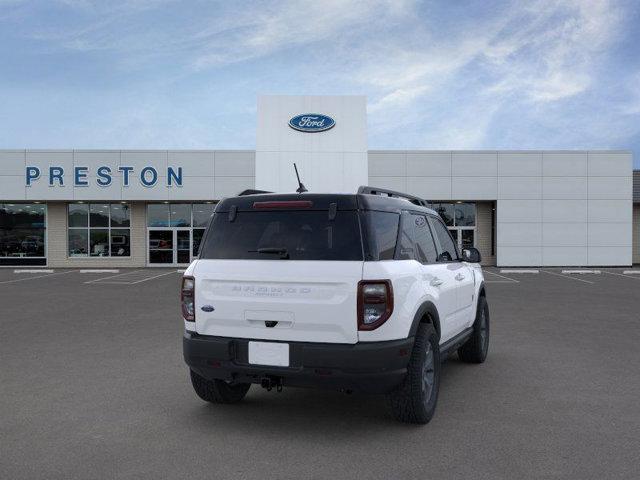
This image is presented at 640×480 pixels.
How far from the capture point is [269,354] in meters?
4.17

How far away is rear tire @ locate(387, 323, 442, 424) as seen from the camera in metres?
4.33

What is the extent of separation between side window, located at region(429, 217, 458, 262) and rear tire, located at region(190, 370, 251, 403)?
2.31 m

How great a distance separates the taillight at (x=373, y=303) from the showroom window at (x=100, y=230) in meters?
26.7

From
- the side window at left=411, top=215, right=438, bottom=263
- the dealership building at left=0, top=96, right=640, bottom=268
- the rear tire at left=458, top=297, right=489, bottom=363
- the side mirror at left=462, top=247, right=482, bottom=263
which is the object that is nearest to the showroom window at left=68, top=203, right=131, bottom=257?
the dealership building at left=0, top=96, right=640, bottom=268

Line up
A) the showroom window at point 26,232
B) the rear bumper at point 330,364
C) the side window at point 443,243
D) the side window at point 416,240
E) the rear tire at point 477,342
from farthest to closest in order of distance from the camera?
the showroom window at point 26,232 → the rear tire at point 477,342 → the side window at point 443,243 → the side window at point 416,240 → the rear bumper at point 330,364

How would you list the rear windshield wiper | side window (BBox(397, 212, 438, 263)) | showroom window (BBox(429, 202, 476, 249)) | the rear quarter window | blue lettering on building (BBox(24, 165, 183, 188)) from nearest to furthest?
1. the rear quarter window
2. the rear windshield wiper
3. side window (BBox(397, 212, 438, 263))
4. blue lettering on building (BBox(24, 165, 183, 188))
5. showroom window (BBox(429, 202, 476, 249))

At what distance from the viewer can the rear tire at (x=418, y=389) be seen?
433 centimetres

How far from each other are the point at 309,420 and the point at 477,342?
278 centimetres

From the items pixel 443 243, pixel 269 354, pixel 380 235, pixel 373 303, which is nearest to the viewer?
pixel 373 303

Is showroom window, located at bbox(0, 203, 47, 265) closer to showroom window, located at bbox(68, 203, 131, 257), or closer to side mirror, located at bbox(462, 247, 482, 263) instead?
showroom window, located at bbox(68, 203, 131, 257)

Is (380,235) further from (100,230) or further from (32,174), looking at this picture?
(32,174)

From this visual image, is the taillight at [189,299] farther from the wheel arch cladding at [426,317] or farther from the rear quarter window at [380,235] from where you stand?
the wheel arch cladding at [426,317]

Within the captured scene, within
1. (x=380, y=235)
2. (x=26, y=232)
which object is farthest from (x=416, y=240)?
(x=26, y=232)

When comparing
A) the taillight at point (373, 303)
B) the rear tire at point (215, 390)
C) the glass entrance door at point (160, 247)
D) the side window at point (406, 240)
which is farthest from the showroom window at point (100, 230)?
the taillight at point (373, 303)
